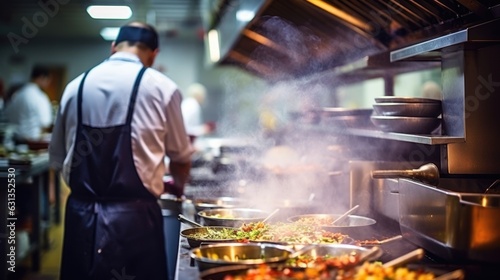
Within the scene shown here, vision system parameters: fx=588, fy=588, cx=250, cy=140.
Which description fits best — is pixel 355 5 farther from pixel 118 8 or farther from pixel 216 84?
pixel 216 84

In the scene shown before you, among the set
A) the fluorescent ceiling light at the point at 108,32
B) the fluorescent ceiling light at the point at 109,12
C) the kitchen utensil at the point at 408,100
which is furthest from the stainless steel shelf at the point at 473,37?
the fluorescent ceiling light at the point at 108,32

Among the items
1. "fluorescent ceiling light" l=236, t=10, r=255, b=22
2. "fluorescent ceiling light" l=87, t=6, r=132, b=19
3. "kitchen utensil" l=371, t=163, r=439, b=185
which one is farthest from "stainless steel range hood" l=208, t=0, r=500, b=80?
"fluorescent ceiling light" l=87, t=6, r=132, b=19

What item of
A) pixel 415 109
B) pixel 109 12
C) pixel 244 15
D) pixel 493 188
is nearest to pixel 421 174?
pixel 493 188

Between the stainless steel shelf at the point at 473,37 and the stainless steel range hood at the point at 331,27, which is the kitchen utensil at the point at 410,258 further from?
the stainless steel range hood at the point at 331,27

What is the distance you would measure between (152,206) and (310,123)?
2218 millimetres

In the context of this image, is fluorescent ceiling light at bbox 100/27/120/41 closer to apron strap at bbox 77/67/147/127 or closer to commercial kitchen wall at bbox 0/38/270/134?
commercial kitchen wall at bbox 0/38/270/134

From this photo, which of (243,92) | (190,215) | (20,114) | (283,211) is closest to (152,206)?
(190,215)

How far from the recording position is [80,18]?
43.7 ft

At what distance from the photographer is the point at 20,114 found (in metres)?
9.05

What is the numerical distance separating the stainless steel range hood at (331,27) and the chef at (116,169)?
3.09 feet

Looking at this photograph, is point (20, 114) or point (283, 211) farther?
point (20, 114)

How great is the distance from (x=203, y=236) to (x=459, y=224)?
3.34 feet

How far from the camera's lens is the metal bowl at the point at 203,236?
7.41 ft

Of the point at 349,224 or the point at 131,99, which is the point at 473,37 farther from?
the point at 131,99
